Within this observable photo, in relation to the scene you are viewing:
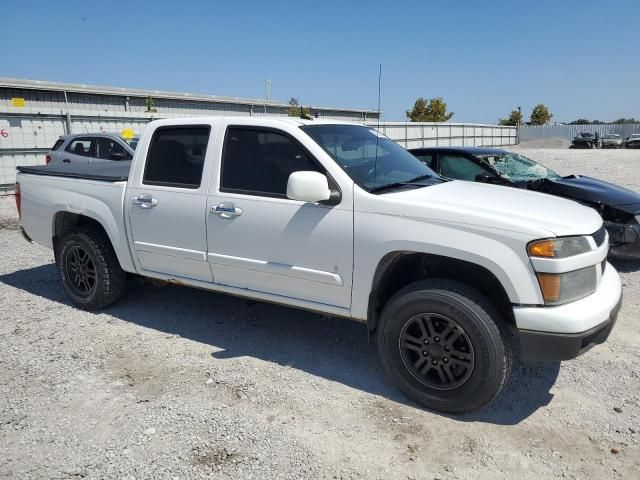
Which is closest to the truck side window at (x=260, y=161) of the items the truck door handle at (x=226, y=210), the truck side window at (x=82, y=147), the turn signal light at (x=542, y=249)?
the truck door handle at (x=226, y=210)

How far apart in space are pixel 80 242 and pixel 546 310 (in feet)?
13.4

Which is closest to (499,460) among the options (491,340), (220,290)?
(491,340)

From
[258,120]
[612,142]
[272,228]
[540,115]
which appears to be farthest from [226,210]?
[540,115]

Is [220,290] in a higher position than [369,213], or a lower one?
lower

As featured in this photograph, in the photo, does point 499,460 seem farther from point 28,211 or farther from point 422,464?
point 28,211

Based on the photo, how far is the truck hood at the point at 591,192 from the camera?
5557 mm

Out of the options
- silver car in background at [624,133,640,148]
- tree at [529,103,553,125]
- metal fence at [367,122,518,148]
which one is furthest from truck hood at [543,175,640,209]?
tree at [529,103,553,125]

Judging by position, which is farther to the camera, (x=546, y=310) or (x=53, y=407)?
(x=53, y=407)

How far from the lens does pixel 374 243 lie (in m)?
3.07

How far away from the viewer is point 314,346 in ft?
13.1

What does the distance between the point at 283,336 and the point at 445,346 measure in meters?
1.65

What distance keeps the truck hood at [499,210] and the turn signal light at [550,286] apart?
23 centimetres

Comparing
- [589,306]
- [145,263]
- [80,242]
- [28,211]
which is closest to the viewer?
[589,306]

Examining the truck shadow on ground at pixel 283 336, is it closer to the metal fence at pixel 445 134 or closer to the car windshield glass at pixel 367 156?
the car windshield glass at pixel 367 156
